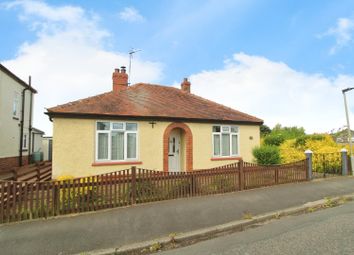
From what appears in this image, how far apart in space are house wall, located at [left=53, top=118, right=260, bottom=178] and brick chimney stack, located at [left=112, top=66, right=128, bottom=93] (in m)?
3.32

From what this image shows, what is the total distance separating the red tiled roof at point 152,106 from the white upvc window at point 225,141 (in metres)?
0.55

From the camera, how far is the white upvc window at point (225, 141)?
12.8 m

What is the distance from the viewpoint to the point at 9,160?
13750mm

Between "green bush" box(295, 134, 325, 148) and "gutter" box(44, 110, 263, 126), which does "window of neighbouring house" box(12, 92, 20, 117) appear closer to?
"gutter" box(44, 110, 263, 126)

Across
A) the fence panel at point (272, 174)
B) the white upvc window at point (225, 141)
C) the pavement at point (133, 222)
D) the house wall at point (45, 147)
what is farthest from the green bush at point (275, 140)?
the house wall at point (45, 147)

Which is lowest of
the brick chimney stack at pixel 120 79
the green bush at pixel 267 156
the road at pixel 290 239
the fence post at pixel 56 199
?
the road at pixel 290 239

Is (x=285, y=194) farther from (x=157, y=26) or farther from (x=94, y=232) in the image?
(x=157, y=26)

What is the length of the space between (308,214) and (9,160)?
1431 centimetres

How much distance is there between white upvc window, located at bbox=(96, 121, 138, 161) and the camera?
34.0 ft

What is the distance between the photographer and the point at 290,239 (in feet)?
16.0

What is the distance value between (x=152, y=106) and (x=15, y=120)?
336 inches

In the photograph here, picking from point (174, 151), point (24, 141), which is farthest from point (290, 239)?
point (24, 141)

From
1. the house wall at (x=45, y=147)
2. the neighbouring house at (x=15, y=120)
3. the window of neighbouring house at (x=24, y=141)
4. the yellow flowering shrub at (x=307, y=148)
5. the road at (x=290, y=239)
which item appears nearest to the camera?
the road at (x=290, y=239)

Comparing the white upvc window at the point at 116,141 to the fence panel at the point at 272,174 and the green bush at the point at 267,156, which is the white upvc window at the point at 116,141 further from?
the green bush at the point at 267,156
